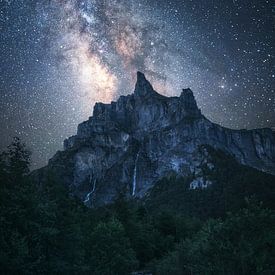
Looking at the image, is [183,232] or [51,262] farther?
[183,232]

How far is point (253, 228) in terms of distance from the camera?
73.5 ft

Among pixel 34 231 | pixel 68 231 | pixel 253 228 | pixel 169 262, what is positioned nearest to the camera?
pixel 253 228

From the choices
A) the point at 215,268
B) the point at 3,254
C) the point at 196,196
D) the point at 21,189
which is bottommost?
the point at 215,268

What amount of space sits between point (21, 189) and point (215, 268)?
47.4 ft

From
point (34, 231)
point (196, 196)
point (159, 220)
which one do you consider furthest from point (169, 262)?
point (196, 196)

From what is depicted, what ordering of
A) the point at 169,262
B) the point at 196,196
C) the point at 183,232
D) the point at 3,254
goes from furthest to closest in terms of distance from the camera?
the point at 196,196
the point at 183,232
the point at 169,262
the point at 3,254

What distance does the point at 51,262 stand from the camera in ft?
82.8

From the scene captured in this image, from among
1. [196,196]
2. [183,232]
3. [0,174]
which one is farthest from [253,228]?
[196,196]

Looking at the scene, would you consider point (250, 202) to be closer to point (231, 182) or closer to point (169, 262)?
point (169, 262)

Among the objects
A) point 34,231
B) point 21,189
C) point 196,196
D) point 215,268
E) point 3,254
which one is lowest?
point 215,268

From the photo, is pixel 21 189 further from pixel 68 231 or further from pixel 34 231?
pixel 68 231

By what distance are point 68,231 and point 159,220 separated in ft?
175

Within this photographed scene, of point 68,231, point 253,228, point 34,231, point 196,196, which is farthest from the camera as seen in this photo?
point 196,196

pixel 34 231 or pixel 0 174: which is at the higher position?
pixel 0 174
